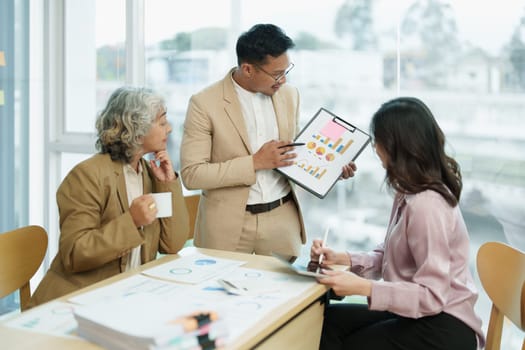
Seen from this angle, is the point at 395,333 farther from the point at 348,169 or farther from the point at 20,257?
the point at 20,257

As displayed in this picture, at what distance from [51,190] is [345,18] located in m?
2.21

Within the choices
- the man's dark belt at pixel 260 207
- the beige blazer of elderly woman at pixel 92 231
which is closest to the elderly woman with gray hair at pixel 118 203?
the beige blazer of elderly woman at pixel 92 231

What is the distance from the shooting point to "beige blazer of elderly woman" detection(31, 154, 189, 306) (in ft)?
6.02

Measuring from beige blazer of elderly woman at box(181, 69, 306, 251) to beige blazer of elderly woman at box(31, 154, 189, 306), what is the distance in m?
0.32

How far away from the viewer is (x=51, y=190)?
3.78 meters

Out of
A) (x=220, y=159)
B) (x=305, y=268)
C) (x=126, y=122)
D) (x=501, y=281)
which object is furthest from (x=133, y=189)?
(x=501, y=281)

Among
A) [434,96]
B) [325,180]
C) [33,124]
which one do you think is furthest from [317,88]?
[33,124]

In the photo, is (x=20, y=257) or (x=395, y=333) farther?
(x=20, y=257)

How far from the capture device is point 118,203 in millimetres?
1985

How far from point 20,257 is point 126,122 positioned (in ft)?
2.02

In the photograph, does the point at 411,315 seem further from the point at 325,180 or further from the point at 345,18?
the point at 345,18

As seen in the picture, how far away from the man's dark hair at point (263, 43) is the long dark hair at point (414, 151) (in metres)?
0.65

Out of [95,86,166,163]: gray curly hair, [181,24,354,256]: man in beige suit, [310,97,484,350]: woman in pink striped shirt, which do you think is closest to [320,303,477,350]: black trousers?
[310,97,484,350]: woman in pink striped shirt

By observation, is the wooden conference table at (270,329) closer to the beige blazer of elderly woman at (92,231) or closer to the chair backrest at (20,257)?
the beige blazer of elderly woman at (92,231)
